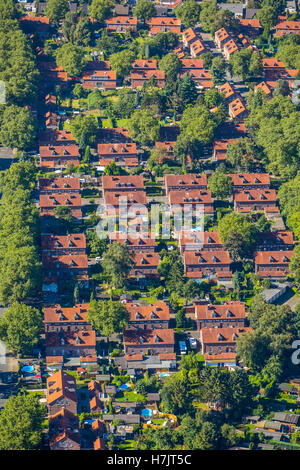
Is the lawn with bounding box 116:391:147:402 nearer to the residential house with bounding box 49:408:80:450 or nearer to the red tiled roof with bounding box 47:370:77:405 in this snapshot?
the red tiled roof with bounding box 47:370:77:405

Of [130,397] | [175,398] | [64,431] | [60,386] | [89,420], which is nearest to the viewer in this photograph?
[64,431]

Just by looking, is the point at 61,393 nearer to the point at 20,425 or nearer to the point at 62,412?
the point at 62,412

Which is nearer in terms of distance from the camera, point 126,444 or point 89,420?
point 126,444

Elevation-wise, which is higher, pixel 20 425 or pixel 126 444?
pixel 20 425

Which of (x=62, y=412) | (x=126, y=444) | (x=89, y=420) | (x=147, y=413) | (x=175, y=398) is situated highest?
(x=175, y=398)

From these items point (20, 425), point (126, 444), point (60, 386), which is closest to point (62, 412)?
point (60, 386)

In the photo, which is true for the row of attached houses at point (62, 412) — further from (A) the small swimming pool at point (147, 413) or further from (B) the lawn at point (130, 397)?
(A) the small swimming pool at point (147, 413)

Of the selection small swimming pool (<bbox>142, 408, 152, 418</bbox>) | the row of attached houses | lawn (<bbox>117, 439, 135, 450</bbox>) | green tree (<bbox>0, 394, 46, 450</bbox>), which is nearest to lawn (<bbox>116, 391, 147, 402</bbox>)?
small swimming pool (<bbox>142, 408, 152, 418</bbox>)

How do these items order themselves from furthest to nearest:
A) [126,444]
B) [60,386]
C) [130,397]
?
[130,397]
[60,386]
[126,444]
